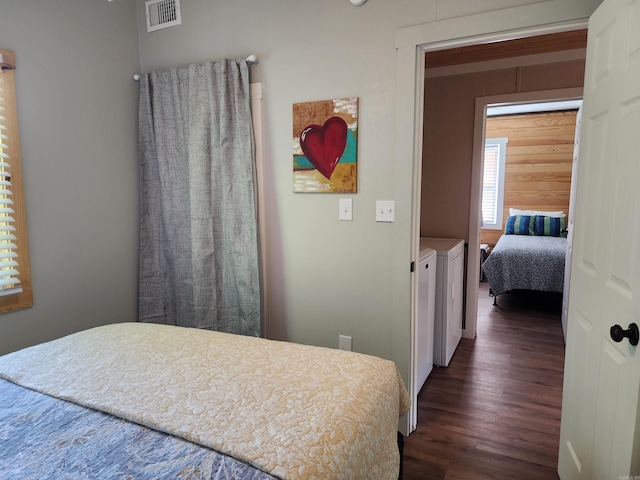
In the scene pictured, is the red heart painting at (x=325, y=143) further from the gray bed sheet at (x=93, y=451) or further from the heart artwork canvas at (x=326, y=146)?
the gray bed sheet at (x=93, y=451)

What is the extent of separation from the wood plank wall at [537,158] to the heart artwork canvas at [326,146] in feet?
16.4

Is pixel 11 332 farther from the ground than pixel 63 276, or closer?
closer

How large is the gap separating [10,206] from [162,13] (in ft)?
4.87

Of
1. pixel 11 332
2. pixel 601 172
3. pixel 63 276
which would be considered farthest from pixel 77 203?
pixel 601 172

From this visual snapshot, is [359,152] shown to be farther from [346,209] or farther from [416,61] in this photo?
[416,61]

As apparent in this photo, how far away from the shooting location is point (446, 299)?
293 cm

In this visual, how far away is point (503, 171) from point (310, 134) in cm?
512

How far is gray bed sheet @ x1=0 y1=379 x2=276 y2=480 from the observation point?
886mm

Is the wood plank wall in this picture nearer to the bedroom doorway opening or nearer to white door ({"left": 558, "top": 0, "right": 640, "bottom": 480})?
the bedroom doorway opening

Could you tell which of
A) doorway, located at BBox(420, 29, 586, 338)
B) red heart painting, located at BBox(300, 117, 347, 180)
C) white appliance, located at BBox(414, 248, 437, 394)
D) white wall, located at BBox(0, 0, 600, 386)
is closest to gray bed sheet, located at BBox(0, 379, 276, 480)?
white wall, located at BBox(0, 0, 600, 386)

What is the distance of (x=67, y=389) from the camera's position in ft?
4.05

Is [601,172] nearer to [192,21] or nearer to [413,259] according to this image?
[413,259]

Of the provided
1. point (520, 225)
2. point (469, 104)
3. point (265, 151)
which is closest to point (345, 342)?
point (265, 151)

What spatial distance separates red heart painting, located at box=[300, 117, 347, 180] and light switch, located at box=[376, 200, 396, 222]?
32 cm
